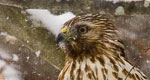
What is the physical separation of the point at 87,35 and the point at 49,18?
2.49ft

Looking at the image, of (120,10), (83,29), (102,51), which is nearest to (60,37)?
(83,29)

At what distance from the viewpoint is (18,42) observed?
4254 mm

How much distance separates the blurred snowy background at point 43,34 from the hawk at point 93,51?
1.16ft

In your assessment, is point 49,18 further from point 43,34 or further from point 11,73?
point 11,73

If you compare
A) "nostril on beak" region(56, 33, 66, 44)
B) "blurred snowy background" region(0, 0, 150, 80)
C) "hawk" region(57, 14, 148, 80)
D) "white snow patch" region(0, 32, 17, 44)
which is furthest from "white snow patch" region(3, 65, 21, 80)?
"nostril on beak" region(56, 33, 66, 44)

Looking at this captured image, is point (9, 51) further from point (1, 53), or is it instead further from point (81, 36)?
point (81, 36)

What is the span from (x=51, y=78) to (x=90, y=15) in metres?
1.00

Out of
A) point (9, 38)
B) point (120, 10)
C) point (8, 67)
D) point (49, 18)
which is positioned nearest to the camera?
point (120, 10)

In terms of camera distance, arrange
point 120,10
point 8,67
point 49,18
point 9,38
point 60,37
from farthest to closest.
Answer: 1. point 8,67
2. point 9,38
3. point 49,18
4. point 120,10
5. point 60,37

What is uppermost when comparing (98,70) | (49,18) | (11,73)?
(49,18)

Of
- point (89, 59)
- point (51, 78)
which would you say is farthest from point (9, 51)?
point (89, 59)

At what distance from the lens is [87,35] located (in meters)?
3.37

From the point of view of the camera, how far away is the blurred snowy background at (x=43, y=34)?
3.78 meters

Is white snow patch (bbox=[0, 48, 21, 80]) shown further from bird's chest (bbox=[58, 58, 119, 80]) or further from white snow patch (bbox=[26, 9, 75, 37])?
bird's chest (bbox=[58, 58, 119, 80])
